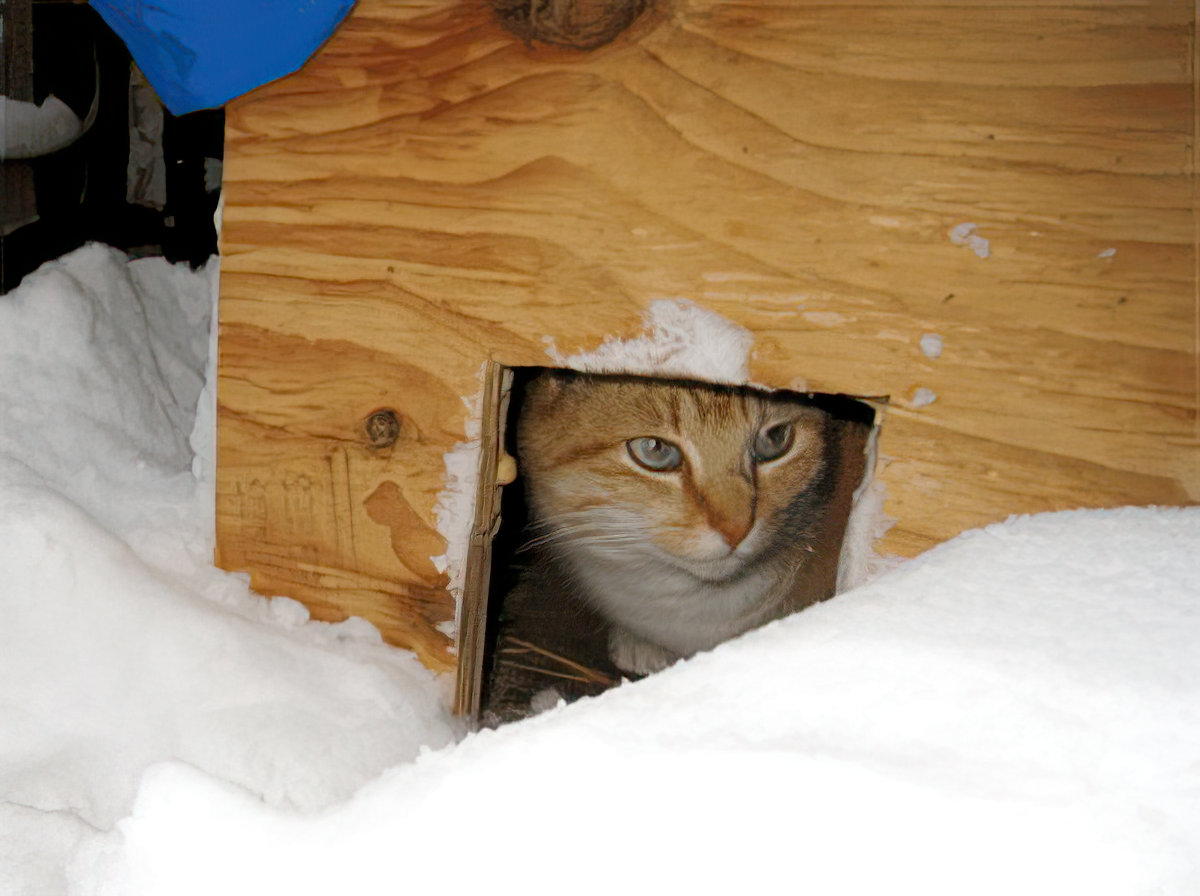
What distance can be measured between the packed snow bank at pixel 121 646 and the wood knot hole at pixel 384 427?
0.41 metres

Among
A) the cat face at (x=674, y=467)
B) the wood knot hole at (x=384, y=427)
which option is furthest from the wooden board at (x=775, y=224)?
the cat face at (x=674, y=467)

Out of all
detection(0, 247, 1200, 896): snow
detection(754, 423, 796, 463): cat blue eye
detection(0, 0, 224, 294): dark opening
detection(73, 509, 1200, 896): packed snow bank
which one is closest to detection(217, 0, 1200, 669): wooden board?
detection(0, 247, 1200, 896): snow

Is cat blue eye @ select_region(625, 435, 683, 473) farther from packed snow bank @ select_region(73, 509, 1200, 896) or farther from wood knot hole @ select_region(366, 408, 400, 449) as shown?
packed snow bank @ select_region(73, 509, 1200, 896)

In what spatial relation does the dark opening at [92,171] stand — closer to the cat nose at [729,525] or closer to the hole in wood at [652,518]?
the hole in wood at [652,518]

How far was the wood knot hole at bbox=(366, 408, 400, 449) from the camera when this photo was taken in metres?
1.91

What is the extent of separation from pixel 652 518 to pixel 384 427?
0.73m

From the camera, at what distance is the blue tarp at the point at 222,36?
176cm

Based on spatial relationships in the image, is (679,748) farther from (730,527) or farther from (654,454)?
(654,454)

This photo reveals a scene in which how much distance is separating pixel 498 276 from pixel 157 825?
106cm

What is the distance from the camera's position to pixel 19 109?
2342 mm

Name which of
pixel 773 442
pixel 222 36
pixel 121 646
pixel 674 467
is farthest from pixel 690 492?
pixel 222 36

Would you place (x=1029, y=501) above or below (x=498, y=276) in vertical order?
below

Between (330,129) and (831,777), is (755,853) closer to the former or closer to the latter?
(831,777)

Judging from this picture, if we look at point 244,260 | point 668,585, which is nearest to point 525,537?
point 668,585
